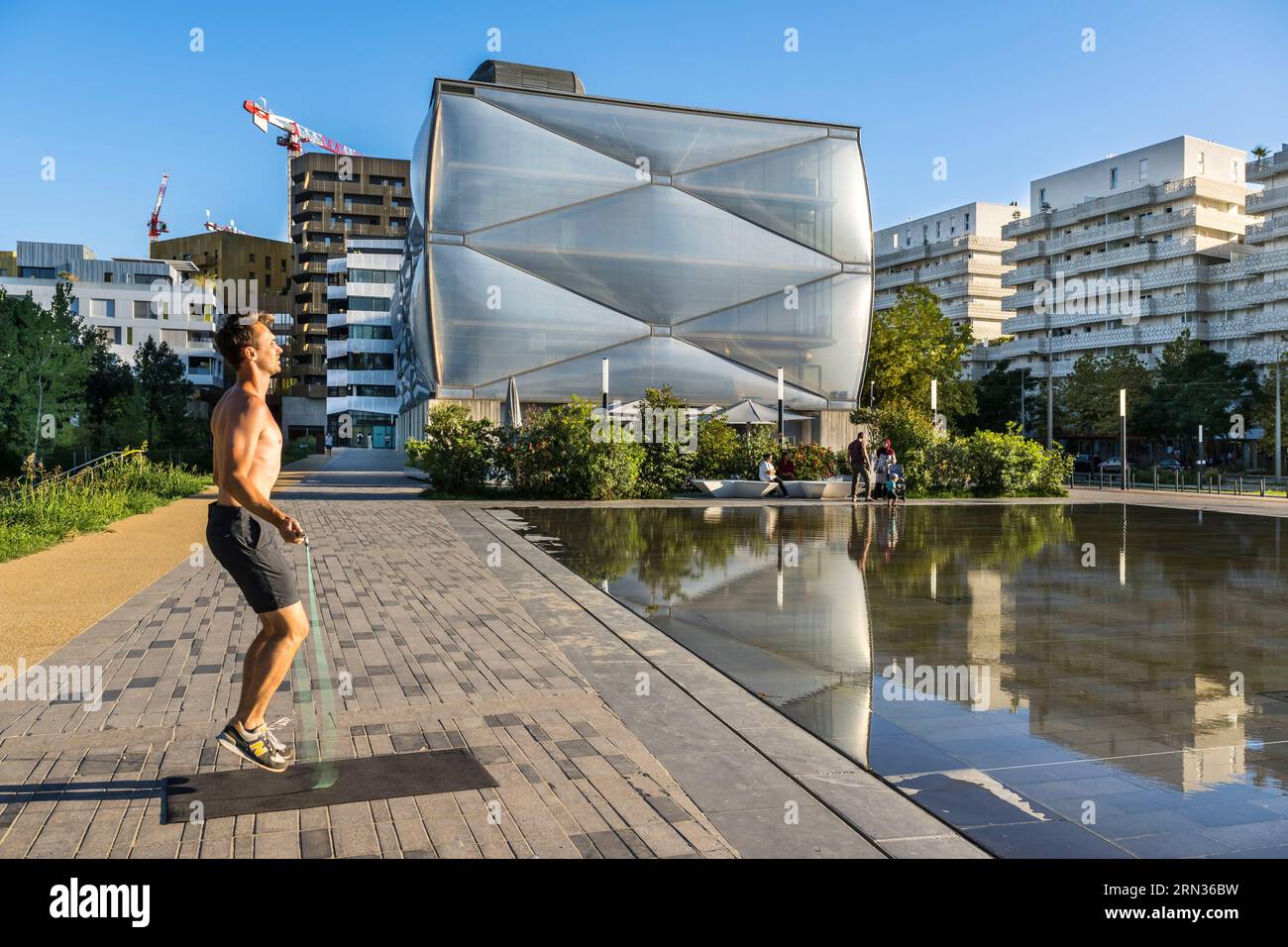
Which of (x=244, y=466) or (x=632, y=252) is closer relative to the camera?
(x=244, y=466)

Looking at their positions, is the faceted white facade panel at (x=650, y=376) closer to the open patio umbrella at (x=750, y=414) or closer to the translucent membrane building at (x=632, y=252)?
the translucent membrane building at (x=632, y=252)

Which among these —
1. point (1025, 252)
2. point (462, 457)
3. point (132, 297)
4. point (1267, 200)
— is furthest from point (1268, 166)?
point (132, 297)

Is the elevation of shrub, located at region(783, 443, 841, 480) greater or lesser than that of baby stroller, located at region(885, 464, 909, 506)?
greater

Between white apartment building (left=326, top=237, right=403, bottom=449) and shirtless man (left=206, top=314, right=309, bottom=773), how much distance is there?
85919 mm

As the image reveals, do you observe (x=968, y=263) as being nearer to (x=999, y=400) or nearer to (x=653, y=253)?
(x=999, y=400)

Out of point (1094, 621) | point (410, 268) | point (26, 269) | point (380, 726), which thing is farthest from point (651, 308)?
point (26, 269)

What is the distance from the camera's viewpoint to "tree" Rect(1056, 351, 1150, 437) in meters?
61.1

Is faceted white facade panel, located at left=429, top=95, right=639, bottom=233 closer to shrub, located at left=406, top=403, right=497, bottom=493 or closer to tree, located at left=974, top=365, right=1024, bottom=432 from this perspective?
shrub, located at left=406, top=403, right=497, bottom=493

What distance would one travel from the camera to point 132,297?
289ft

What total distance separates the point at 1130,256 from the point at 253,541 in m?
85.7

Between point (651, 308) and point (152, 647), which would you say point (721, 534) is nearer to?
point (152, 647)

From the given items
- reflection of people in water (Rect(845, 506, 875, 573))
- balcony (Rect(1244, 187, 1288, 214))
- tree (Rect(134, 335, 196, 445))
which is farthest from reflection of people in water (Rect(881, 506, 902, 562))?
balcony (Rect(1244, 187, 1288, 214))

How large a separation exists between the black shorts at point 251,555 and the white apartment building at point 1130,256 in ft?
255
